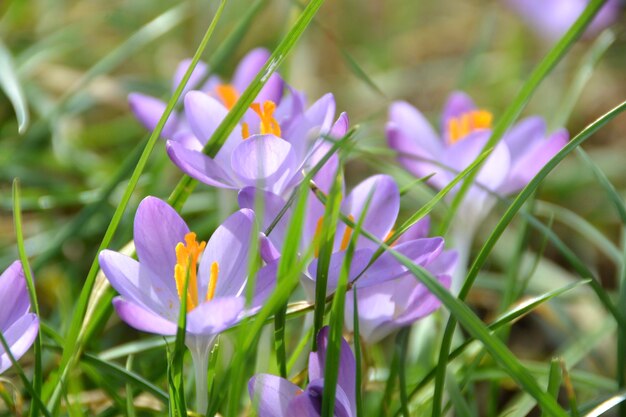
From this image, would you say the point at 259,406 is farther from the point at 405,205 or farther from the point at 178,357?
the point at 405,205

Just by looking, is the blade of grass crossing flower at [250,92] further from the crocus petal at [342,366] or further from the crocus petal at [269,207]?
the crocus petal at [342,366]

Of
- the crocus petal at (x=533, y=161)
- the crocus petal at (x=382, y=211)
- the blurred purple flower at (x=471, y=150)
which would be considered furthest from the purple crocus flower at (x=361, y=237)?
the crocus petal at (x=533, y=161)

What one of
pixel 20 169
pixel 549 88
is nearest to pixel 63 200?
pixel 20 169

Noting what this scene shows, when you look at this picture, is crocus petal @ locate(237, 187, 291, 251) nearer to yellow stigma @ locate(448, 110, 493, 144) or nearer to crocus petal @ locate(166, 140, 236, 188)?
crocus petal @ locate(166, 140, 236, 188)

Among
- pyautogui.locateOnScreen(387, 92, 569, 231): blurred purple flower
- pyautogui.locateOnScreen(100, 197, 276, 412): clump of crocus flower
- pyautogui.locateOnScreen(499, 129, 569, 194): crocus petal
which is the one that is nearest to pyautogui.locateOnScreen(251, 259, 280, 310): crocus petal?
pyautogui.locateOnScreen(100, 197, 276, 412): clump of crocus flower

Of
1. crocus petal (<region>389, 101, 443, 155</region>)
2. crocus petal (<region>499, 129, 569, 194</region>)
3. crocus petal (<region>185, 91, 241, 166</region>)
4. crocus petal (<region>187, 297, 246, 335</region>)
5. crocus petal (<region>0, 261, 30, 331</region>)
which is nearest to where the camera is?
crocus petal (<region>187, 297, 246, 335</region>)

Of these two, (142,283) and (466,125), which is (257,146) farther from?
(466,125)
